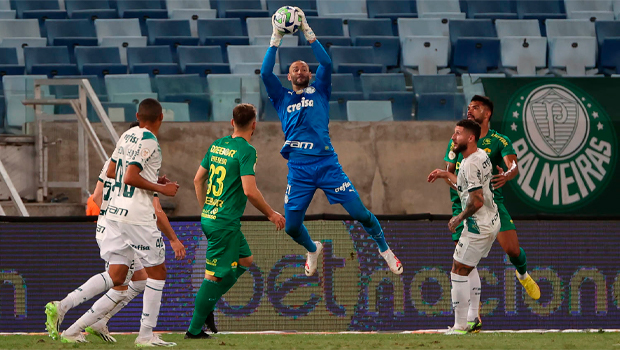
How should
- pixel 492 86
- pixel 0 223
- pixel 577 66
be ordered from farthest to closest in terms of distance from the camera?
pixel 577 66, pixel 492 86, pixel 0 223

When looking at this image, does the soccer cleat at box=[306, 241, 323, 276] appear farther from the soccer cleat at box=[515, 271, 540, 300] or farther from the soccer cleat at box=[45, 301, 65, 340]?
the soccer cleat at box=[45, 301, 65, 340]

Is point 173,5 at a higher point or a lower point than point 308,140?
higher

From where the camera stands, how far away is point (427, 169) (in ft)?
41.5

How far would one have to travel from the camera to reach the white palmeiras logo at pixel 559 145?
12.0 m

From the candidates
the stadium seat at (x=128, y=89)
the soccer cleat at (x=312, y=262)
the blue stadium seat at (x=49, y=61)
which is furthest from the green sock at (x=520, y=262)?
the blue stadium seat at (x=49, y=61)

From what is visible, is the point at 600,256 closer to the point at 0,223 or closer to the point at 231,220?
the point at 231,220

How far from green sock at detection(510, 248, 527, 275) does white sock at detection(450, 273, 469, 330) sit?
0.81 meters

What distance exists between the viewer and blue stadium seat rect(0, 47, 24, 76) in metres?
14.5

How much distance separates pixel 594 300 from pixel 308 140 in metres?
3.91

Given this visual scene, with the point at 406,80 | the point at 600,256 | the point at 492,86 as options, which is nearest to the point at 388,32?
the point at 406,80

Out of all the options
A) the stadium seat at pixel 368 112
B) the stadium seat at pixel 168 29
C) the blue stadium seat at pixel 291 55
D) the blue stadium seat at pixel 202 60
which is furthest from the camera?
the stadium seat at pixel 168 29

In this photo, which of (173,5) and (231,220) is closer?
(231,220)

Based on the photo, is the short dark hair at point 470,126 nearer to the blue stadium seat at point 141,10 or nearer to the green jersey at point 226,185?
the green jersey at point 226,185

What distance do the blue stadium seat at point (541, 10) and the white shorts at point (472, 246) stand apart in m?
10.2
